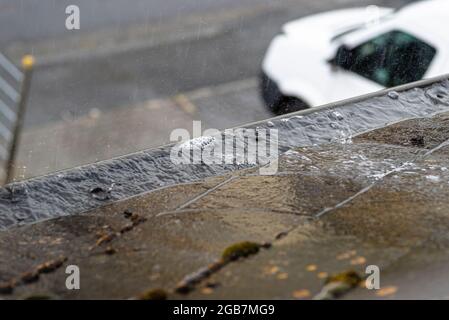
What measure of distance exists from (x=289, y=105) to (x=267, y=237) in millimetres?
5040

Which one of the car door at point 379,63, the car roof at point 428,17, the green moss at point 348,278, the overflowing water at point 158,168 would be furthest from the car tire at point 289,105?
the green moss at point 348,278

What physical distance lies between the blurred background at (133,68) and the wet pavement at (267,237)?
5001 millimetres

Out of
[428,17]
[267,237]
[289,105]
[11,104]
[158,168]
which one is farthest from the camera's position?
[11,104]

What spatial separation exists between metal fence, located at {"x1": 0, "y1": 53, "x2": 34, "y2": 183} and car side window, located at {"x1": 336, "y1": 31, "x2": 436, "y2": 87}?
3.42 metres

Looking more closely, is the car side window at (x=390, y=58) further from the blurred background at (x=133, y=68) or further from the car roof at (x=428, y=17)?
the blurred background at (x=133, y=68)

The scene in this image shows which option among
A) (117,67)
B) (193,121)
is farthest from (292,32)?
(117,67)

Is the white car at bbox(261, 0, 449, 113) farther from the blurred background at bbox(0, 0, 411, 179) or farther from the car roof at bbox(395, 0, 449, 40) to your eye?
the blurred background at bbox(0, 0, 411, 179)

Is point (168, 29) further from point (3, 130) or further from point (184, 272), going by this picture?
point (184, 272)

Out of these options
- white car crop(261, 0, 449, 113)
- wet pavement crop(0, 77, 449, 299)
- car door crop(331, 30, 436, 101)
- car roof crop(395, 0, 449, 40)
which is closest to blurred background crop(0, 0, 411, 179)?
white car crop(261, 0, 449, 113)

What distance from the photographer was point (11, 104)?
9.13m

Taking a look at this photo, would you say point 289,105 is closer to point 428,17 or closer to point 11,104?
point 428,17

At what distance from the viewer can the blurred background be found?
27.7 feet

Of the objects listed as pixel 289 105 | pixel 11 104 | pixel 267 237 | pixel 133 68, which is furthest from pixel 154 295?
pixel 133 68

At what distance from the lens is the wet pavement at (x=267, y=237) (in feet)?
8.02
